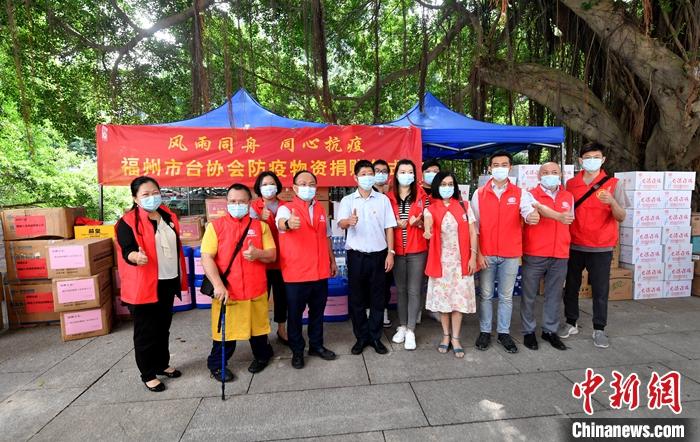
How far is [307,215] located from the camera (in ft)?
8.31

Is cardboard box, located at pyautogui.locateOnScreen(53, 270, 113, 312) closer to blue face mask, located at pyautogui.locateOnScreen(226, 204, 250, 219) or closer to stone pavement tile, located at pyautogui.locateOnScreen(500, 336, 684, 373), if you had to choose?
blue face mask, located at pyautogui.locateOnScreen(226, 204, 250, 219)

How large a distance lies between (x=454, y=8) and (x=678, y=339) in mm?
4924

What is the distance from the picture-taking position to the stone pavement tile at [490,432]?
1815mm

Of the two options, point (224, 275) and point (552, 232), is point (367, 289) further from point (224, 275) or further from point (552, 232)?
point (552, 232)

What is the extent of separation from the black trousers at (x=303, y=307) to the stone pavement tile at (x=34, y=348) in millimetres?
1972

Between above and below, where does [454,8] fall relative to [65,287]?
above

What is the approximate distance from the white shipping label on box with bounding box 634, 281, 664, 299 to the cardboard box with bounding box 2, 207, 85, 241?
21.0 ft

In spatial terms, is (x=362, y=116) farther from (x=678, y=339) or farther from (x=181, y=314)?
(x=678, y=339)

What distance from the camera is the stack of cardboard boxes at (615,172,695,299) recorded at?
4051mm

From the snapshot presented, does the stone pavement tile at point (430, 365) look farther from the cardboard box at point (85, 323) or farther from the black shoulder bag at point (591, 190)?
the cardboard box at point (85, 323)

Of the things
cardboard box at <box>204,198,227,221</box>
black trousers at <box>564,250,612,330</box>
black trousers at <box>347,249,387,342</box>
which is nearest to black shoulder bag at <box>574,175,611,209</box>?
black trousers at <box>564,250,612,330</box>

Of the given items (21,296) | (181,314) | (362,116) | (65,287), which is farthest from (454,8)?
(21,296)

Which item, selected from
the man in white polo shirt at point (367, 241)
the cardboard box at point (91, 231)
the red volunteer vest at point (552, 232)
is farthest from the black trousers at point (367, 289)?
the cardboard box at point (91, 231)

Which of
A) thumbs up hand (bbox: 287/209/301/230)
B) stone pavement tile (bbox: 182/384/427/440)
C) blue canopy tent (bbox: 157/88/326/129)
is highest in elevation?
blue canopy tent (bbox: 157/88/326/129)
